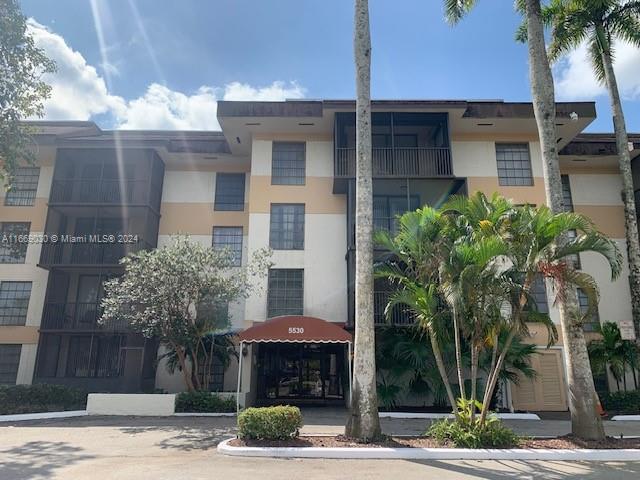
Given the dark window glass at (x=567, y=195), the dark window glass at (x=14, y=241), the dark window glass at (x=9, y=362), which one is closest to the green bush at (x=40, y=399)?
the dark window glass at (x=9, y=362)

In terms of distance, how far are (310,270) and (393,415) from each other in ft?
20.8

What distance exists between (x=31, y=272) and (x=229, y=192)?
29.7 ft

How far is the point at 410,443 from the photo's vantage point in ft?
30.1

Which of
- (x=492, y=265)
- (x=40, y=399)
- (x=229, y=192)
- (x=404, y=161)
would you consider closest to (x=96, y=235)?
(x=229, y=192)

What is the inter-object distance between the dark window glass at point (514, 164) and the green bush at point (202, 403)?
13564 mm

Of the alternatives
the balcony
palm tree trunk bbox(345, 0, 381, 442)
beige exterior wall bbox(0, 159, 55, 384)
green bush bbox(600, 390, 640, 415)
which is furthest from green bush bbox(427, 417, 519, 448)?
beige exterior wall bbox(0, 159, 55, 384)

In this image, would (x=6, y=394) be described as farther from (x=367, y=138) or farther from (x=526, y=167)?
(x=526, y=167)

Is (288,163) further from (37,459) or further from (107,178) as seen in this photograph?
(37,459)

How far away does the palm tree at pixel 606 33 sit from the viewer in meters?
15.7

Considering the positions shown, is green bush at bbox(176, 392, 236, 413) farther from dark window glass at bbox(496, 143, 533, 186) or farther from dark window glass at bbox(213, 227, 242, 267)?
dark window glass at bbox(496, 143, 533, 186)

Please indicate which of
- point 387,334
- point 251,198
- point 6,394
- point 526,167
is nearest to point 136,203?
point 251,198

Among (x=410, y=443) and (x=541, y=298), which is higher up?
(x=541, y=298)

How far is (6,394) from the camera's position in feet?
48.4

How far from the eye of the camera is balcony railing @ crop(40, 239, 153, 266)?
18.7 meters
